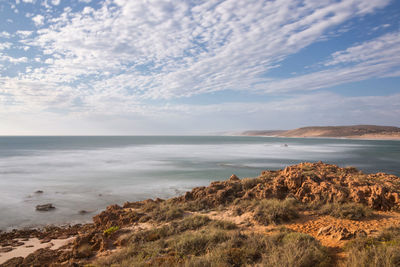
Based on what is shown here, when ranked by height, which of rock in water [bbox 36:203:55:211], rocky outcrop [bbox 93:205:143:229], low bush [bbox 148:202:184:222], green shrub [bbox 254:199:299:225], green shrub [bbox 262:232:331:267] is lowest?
rock in water [bbox 36:203:55:211]

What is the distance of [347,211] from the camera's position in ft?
23.8

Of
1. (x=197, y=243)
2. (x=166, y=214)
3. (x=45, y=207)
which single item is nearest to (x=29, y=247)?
(x=166, y=214)

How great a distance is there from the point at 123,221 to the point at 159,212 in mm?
1315

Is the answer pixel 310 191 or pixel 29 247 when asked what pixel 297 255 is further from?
pixel 29 247

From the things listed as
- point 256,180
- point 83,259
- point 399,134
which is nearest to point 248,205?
point 256,180

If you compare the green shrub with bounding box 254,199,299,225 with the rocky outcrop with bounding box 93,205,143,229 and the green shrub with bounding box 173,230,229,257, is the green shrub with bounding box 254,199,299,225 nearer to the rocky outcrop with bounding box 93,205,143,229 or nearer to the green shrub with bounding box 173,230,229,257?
the green shrub with bounding box 173,230,229,257

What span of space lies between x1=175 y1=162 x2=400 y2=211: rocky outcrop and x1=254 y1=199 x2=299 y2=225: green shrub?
1.46 metres

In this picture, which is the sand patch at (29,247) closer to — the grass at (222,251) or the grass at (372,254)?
the grass at (222,251)

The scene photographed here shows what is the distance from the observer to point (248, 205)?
881cm

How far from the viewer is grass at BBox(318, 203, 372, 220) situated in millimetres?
7077

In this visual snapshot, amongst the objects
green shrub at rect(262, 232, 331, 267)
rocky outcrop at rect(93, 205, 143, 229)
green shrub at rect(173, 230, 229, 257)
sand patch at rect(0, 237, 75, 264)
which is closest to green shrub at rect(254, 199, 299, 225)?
green shrub at rect(173, 230, 229, 257)

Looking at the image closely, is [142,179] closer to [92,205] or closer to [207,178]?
[207,178]

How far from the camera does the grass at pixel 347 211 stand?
7.08 meters

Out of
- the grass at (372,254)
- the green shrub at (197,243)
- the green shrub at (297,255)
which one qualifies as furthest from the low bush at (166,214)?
the grass at (372,254)
